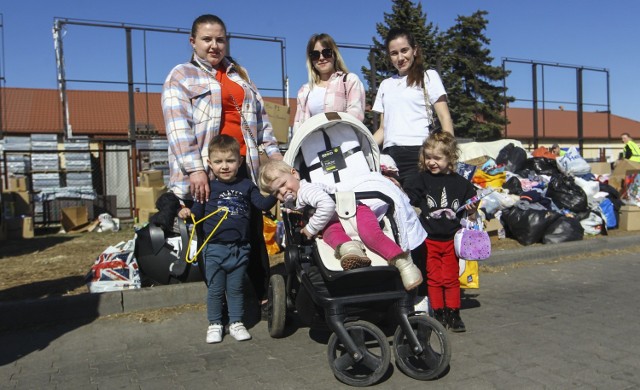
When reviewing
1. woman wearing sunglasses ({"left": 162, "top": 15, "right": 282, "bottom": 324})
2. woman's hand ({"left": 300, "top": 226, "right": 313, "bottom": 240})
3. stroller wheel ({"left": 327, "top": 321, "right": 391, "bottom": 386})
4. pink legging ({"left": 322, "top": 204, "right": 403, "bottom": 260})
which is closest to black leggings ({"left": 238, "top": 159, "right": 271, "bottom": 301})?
woman wearing sunglasses ({"left": 162, "top": 15, "right": 282, "bottom": 324})

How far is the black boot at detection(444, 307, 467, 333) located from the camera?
4.03 m

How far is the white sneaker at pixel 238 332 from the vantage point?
13.0ft

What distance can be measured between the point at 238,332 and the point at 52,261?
4339mm

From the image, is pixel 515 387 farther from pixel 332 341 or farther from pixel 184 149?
pixel 184 149

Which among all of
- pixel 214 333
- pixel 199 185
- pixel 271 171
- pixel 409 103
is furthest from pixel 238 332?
pixel 409 103

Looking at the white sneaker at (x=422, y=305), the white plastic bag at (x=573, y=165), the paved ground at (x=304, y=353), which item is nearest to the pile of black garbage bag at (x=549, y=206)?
the white plastic bag at (x=573, y=165)

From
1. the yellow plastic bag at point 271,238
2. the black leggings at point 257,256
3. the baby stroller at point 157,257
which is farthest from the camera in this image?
the yellow plastic bag at point 271,238

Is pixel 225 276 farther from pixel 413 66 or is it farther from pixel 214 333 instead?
pixel 413 66

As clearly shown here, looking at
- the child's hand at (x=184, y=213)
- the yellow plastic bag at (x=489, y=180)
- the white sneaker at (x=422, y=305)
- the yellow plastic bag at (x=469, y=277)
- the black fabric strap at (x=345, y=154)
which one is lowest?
the yellow plastic bag at (x=469, y=277)

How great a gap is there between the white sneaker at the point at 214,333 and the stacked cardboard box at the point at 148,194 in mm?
6722

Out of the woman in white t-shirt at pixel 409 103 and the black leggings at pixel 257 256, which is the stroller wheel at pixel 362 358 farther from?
the woman in white t-shirt at pixel 409 103

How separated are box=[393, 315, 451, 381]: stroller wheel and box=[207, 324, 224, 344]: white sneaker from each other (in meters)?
1.36

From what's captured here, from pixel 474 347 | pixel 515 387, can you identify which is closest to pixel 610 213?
pixel 474 347

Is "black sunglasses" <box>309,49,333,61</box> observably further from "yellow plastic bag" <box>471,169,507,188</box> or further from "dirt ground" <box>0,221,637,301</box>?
"yellow plastic bag" <box>471,169,507,188</box>
